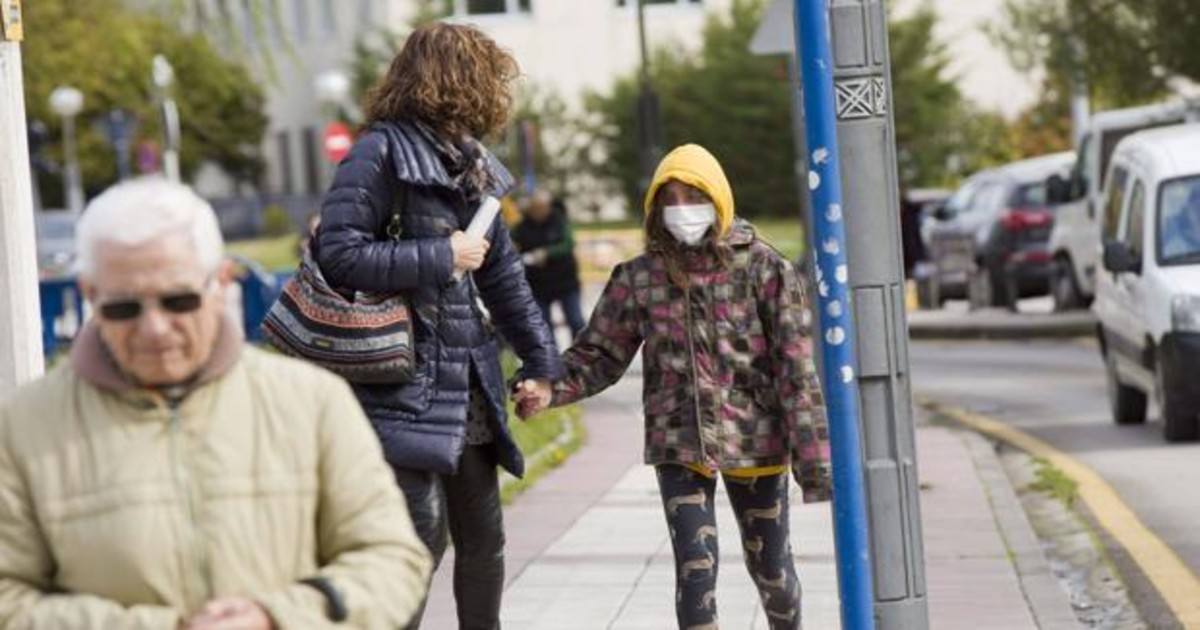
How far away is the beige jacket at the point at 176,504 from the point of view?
3979mm

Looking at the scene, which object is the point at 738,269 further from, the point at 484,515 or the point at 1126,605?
the point at 1126,605

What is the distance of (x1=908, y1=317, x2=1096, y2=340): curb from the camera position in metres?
29.5

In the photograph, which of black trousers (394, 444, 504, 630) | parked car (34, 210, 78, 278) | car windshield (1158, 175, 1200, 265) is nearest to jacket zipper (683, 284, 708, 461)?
black trousers (394, 444, 504, 630)

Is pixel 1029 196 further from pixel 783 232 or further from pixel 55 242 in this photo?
pixel 783 232

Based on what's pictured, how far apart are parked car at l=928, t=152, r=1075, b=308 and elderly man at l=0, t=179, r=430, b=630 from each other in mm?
29087

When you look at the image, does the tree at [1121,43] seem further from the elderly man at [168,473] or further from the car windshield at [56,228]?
the elderly man at [168,473]

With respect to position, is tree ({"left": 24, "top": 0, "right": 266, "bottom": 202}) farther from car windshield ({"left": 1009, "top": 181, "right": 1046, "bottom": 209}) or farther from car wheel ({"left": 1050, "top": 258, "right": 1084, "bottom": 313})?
car wheel ({"left": 1050, "top": 258, "right": 1084, "bottom": 313})

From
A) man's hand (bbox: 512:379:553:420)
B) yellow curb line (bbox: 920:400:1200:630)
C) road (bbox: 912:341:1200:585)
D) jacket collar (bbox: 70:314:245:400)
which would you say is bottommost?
road (bbox: 912:341:1200:585)

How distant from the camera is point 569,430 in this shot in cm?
1808

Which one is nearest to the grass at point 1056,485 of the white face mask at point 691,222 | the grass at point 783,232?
the white face mask at point 691,222

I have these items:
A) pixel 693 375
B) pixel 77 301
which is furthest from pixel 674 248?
pixel 77 301

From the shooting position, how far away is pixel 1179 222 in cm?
1772

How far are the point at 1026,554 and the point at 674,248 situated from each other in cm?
435

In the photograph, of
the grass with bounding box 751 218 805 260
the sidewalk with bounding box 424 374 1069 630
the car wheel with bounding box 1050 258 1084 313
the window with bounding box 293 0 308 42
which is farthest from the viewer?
the window with bounding box 293 0 308 42
